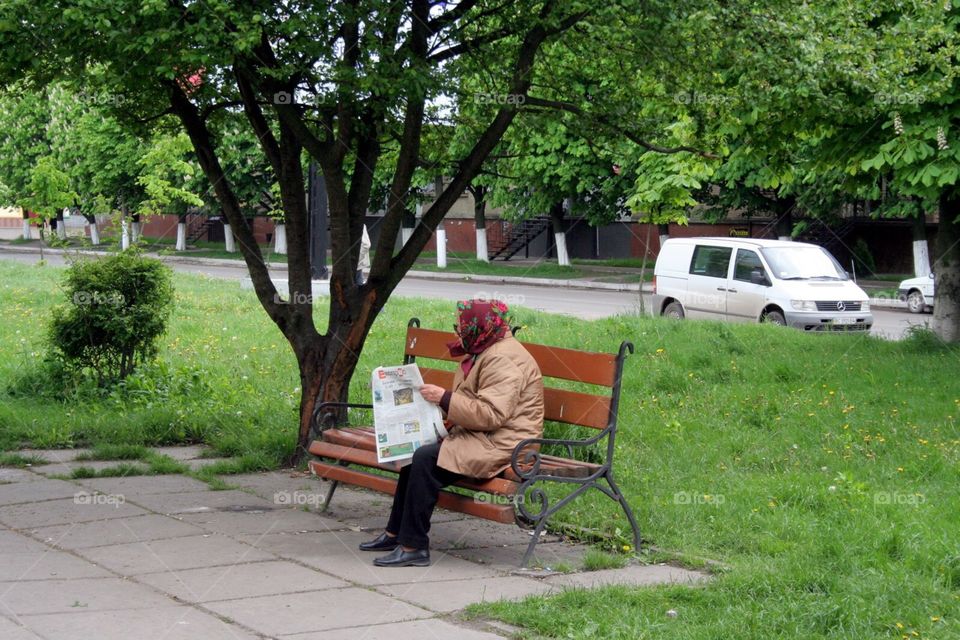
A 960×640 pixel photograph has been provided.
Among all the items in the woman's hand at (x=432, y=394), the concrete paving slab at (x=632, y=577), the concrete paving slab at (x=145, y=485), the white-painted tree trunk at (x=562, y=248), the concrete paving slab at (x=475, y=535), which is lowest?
the concrete paving slab at (x=475, y=535)

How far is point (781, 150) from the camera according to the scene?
41.5ft

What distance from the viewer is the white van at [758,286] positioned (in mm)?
17875

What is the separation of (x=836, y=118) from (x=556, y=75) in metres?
3.23

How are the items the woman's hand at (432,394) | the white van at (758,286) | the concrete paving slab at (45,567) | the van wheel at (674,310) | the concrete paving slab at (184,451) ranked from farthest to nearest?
the van wheel at (674,310) < the white van at (758,286) < the concrete paving slab at (184,451) < the woman's hand at (432,394) < the concrete paving slab at (45,567)

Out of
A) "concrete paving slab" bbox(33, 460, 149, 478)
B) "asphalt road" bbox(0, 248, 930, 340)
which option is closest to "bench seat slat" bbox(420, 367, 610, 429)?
"concrete paving slab" bbox(33, 460, 149, 478)

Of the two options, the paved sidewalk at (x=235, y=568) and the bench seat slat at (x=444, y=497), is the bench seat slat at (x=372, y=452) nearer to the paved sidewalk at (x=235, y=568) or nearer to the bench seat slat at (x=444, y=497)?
the bench seat slat at (x=444, y=497)

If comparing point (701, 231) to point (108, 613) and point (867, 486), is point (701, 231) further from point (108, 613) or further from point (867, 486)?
point (108, 613)

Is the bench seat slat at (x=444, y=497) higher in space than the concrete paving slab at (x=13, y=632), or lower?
higher

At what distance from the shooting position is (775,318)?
18.1m

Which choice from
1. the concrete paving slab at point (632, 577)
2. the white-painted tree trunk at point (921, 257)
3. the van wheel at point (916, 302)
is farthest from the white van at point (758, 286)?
the white-painted tree trunk at point (921, 257)

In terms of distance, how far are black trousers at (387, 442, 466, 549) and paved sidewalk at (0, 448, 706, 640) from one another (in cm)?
19

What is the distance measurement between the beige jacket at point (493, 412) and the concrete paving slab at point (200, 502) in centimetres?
183

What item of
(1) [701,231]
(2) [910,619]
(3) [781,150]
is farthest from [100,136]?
(2) [910,619]

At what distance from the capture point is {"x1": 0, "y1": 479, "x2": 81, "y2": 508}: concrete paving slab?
24.7ft
